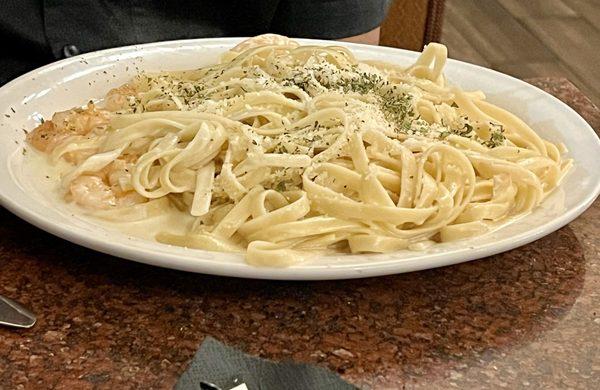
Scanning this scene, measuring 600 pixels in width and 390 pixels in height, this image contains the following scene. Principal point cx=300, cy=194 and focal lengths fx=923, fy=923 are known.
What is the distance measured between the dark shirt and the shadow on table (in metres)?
0.65

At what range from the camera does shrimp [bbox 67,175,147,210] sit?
1245 mm

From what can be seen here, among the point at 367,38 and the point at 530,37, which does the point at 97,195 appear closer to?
the point at 367,38

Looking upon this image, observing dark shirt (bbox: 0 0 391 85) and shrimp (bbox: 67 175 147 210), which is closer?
shrimp (bbox: 67 175 147 210)

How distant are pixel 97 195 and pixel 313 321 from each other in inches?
13.9

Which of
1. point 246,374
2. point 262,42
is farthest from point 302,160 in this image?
point 262,42

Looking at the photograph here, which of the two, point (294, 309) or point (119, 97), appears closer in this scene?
point (294, 309)

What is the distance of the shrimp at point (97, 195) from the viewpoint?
1245 mm

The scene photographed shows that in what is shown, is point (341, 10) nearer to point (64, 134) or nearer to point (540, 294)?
point (64, 134)

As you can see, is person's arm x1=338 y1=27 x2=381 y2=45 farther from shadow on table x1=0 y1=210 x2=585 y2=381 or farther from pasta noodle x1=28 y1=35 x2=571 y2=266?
shadow on table x1=0 y1=210 x2=585 y2=381

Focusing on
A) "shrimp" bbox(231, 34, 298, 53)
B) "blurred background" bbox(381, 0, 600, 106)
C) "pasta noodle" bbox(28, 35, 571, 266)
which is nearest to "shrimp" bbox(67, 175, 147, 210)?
"pasta noodle" bbox(28, 35, 571, 266)

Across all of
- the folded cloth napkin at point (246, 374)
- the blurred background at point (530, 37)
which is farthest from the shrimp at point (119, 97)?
the blurred background at point (530, 37)

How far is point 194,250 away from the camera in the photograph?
3.71 ft

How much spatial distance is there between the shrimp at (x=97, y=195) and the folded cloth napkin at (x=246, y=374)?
32 centimetres

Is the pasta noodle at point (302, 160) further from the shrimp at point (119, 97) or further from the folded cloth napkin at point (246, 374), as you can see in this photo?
the folded cloth napkin at point (246, 374)
